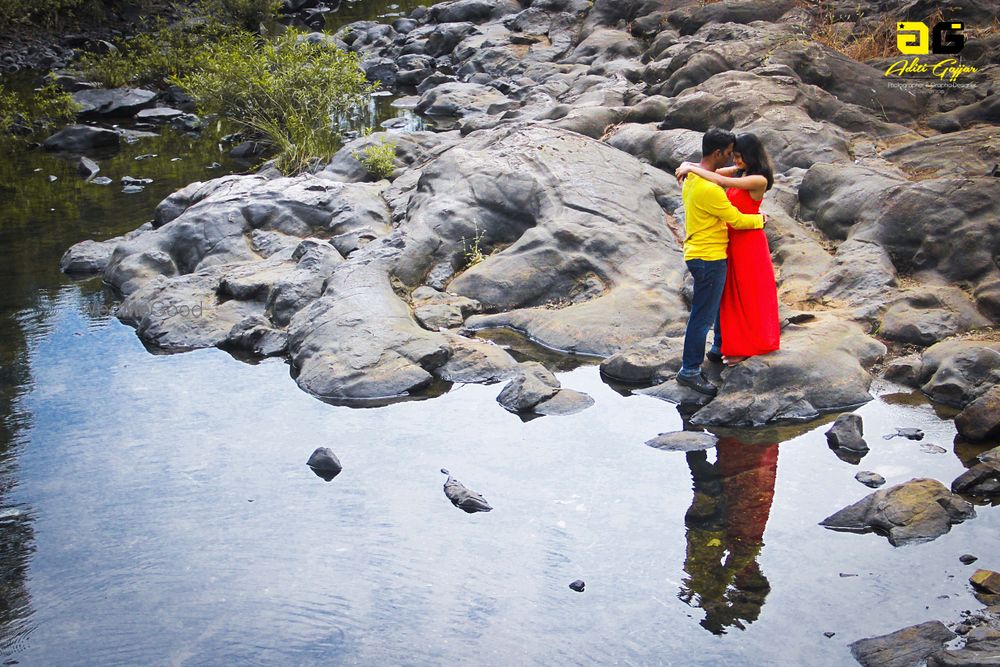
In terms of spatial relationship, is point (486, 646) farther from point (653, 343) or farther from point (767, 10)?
point (767, 10)

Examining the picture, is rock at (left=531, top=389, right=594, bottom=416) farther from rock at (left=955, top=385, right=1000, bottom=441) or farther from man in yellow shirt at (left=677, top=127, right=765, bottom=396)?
rock at (left=955, top=385, right=1000, bottom=441)

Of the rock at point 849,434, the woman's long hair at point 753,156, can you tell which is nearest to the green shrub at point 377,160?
the woman's long hair at point 753,156

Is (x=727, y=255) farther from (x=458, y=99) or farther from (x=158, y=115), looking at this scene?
(x=158, y=115)

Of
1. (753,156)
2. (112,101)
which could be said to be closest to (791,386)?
(753,156)

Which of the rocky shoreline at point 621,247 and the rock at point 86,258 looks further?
the rock at point 86,258

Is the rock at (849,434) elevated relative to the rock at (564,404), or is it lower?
elevated

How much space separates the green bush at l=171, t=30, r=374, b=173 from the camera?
52.4 ft

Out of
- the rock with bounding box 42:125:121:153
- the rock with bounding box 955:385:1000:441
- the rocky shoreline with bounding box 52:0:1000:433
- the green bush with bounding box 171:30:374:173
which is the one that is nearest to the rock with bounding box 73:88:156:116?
the rock with bounding box 42:125:121:153

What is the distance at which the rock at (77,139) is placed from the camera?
20.1 metres

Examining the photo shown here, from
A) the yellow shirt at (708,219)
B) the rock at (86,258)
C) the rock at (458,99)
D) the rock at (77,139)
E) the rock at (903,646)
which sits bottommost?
the rock at (77,139)

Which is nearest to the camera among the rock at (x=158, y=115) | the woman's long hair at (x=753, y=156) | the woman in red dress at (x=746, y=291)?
the woman's long hair at (x=753, y=156)

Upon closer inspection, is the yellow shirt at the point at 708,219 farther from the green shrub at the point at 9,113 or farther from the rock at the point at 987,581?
the green shrub at the point at 9,113

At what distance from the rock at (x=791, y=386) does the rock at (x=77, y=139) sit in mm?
16348

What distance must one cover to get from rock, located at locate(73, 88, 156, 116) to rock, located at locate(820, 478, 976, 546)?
2085 cm
